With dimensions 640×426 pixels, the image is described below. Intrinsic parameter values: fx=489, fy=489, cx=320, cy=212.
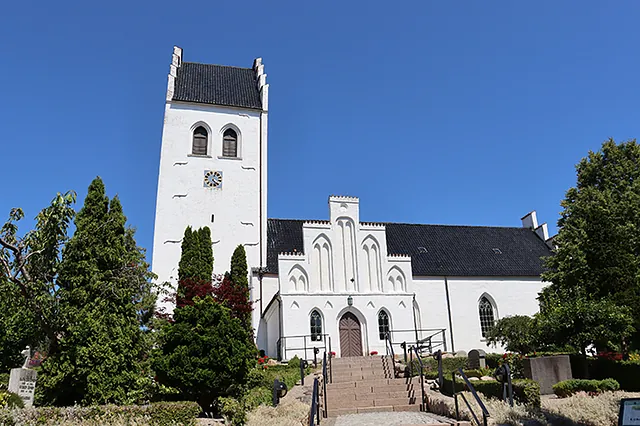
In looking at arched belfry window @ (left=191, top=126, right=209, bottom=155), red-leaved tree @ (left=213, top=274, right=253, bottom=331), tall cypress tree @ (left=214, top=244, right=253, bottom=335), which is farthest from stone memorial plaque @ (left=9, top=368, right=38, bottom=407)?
arched belfry window @ (left=191, top=126, right=209, bottom=155)

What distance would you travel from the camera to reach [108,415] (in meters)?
11.6

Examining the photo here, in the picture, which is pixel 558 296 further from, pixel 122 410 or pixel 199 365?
pixel 122 410

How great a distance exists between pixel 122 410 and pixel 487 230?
32394 millimetres

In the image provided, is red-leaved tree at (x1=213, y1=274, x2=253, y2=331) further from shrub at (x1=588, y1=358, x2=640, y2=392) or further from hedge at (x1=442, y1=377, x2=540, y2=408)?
shrub at (x1=588, y1=358, x2=640, y2=392)

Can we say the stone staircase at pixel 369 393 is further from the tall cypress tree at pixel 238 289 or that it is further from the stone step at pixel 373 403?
the tall cypress tree at pixel 238 289

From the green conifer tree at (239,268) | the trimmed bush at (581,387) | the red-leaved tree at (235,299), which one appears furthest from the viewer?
the green conifer tree at (239,268)

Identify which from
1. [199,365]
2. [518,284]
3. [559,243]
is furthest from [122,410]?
[518,284]

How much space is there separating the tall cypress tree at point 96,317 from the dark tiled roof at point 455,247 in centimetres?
1443

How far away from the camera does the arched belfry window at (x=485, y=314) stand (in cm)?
3173

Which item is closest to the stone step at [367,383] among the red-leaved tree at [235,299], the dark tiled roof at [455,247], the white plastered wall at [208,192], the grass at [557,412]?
the grass at [557,412]

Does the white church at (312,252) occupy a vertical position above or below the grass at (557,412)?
above

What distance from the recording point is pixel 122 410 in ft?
38.7

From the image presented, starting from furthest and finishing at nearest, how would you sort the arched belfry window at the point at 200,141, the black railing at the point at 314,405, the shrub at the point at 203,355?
1. the arched belfry window at the point at 200,141
2. the shrub at the point at 203,355
3. the black railing at the point at 314,405

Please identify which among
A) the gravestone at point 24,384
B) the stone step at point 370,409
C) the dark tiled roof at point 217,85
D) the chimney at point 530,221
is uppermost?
the dark tiled roof at point 217,85
